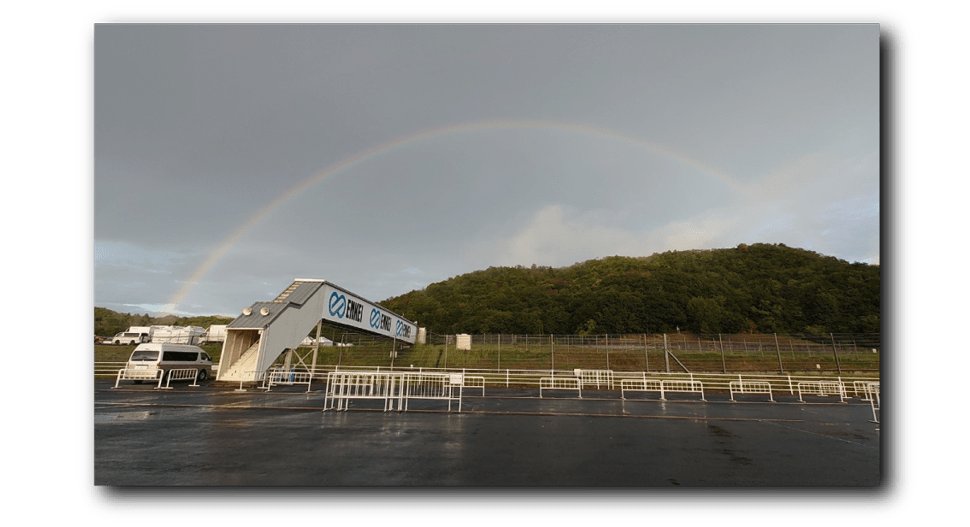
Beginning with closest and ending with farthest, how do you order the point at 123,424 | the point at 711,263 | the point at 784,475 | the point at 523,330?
the point at 784,475 < the point at 123,424 < the point at 523,330 < the point at 711,263

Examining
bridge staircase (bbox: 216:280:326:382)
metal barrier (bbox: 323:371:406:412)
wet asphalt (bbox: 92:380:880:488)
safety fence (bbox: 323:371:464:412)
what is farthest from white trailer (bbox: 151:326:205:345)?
metal barrier (bbox: 323:371:406:412)

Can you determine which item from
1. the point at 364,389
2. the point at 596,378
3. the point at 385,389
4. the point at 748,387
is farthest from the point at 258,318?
the point at 748,387

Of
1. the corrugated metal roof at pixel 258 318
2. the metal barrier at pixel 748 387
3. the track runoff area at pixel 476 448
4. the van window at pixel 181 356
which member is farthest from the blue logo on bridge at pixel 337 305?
the metal barrier at pixel 748 387

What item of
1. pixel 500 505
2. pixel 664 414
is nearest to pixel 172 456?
pixel 500 505

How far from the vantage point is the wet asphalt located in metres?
4.06

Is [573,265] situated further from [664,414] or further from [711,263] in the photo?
[664,414]

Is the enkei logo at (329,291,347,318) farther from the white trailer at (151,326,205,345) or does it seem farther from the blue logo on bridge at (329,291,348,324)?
the white trailer at (151,326,205,345)

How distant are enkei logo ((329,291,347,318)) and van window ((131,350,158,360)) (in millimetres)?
7734

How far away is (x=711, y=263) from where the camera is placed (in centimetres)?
6625

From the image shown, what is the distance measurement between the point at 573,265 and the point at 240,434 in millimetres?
73250

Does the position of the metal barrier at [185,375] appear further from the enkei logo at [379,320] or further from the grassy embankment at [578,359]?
the enkei logo at [379,320]

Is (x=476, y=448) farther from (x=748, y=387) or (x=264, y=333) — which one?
(x=748, y=387)

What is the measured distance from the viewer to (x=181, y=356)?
60.2 ft

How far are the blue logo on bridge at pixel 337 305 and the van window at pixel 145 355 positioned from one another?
7.73 meters
